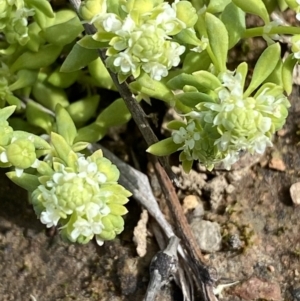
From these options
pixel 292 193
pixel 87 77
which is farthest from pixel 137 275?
pixel 87 77

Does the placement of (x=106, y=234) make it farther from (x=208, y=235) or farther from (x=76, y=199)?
(x=208, y=235)

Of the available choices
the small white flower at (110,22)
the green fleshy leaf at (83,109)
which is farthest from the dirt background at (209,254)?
the small white flower at (110,22)

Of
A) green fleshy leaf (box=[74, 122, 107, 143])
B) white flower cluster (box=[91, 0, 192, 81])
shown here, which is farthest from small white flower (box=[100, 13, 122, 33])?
green fleshy leaf (box=[74, 122, 107, 143])

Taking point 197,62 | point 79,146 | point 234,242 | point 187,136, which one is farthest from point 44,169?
point 234,242

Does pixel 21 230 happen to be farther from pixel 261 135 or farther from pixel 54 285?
pixel 261 135

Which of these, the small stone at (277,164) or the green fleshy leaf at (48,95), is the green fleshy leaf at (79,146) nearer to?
the green fleshy leaf at (48,95)

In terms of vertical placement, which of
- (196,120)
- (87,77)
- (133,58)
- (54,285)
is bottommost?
(54,285)

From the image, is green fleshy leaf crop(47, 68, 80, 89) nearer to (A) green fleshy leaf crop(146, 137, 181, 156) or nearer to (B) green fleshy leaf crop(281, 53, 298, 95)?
(A) green fleshy leaf crop(146, 137, 181, 156)

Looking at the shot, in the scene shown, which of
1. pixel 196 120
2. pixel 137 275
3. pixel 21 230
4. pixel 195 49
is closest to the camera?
pixel 196 120
